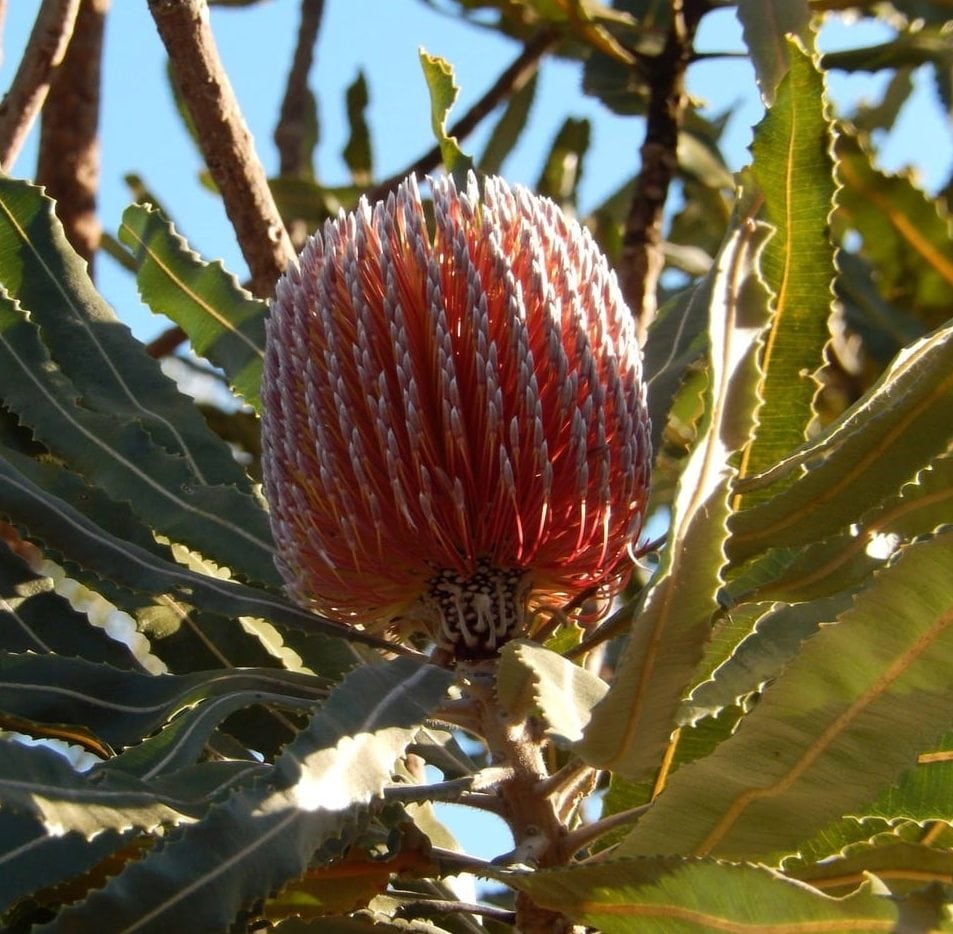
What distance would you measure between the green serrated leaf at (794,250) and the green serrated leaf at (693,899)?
60 cm

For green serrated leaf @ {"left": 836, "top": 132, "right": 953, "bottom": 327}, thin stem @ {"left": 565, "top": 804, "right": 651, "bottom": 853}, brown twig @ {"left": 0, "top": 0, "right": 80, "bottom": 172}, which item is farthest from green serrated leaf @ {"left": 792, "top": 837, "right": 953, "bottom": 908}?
green serrated leaf @ {"left": 836, "top": 132, "right": 953, "bottom": 327}

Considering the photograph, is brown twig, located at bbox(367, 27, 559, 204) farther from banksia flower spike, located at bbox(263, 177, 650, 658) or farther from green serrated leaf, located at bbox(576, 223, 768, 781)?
green serrated leaf, located at bbox(576, 223, 768, 781)

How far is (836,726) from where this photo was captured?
120 centimetres

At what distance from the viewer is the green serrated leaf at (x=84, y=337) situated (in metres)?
1.89

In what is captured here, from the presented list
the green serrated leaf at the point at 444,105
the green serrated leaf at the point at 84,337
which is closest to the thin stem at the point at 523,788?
the green serrated leaf at the point at 84,337

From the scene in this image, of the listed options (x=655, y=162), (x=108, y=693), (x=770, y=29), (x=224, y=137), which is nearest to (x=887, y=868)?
(x=108, y=693)

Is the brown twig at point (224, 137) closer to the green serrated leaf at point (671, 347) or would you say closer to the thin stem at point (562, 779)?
the green serrated leaf at point (671, 347)

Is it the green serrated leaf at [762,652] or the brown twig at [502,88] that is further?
the brown twig at [502,88]

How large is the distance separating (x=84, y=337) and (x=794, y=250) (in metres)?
0.89

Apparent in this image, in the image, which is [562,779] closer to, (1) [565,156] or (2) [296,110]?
(2) [296,110]

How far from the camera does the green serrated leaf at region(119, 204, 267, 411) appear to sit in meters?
2.01

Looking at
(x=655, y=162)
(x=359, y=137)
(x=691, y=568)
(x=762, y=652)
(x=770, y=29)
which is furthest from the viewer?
(x=359, y=137)

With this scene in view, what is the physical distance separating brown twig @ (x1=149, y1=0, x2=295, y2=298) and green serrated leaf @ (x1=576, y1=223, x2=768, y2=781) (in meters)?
0.98

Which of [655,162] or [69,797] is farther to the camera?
[655,162]
